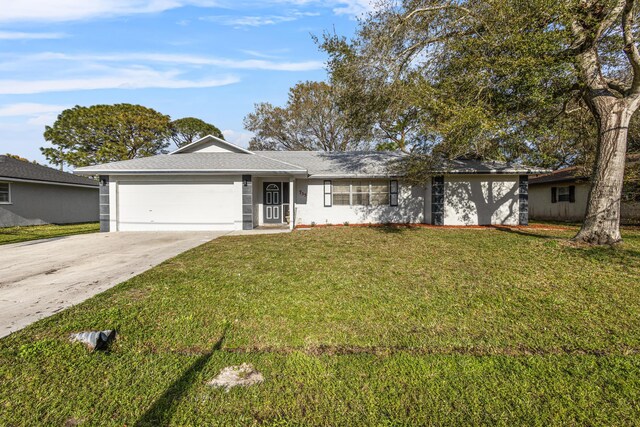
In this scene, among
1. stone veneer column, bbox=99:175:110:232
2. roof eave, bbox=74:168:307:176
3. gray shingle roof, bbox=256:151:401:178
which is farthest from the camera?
gray shingle roof, bbox=256:151:401:178

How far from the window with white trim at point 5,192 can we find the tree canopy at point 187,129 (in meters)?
22.4

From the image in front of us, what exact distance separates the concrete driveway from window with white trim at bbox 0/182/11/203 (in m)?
7.84

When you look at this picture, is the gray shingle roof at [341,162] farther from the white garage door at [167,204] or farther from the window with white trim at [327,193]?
the white garage door at [167,204]

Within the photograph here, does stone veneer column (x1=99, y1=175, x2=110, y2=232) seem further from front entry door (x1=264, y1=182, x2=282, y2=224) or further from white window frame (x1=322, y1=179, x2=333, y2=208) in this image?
white window frame (x1=322, y1=179, x2=333, y2=208)

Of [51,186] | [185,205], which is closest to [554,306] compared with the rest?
[185,205]

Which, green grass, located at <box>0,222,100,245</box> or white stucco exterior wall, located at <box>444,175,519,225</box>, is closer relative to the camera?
green grass, located at <box>0,222,100,245</box>

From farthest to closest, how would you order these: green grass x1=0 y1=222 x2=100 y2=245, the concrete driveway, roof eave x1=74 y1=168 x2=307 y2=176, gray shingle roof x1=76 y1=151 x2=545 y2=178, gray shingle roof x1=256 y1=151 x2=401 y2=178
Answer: gray shingle roof x1=256 y1=151 x2=401 y2=178
gray shingle roof x1=76 y1=151 x2=545 y2=178
roof eave x1=74 y1=168 x2=307 y2=176
green grass x1=0 y1=222 x2=100 y2=245
the concrete driveway

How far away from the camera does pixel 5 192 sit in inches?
583

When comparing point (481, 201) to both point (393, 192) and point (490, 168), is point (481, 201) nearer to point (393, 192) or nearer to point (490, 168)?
point (490, 168)

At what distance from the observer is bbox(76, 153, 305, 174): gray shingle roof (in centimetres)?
1192

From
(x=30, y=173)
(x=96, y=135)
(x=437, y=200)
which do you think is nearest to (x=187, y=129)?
(x=96, y=135)

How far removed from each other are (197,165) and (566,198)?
21.0 meters

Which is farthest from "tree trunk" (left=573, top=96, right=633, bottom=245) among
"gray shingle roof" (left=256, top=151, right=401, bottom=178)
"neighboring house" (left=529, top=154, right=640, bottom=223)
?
"neighboring house" (left=529, top=154, right=640, bottom=223)

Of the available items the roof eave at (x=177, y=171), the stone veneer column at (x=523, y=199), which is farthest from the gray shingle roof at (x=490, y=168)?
the roof eave at (x=177, y=171)
